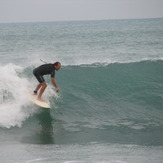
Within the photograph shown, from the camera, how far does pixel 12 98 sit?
10.6 metres

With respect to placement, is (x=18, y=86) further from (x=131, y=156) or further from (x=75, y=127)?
(x=131, y=156)

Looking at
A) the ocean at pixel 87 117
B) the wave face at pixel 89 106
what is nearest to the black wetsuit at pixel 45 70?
the ocean at pixel 87 117

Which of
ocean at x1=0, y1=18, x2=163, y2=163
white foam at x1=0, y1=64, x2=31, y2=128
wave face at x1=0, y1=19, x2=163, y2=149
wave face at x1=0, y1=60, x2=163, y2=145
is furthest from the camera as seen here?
white foam at x1=0, y1=64, x2=31, y2=128

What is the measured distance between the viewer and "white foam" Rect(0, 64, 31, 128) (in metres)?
9.58

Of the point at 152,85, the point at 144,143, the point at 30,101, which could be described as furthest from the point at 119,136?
the point at 152,85

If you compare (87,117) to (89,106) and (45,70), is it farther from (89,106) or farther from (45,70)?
(45,70)

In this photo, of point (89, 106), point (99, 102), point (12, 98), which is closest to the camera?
point (12, 98)

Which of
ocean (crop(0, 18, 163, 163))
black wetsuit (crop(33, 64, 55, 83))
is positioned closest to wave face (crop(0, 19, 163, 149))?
ocean (crop(0, 18, 163, 163))

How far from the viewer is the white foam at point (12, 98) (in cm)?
958

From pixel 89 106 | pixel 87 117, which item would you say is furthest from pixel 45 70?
pixel 89 106

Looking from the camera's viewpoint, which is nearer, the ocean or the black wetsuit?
the ocean

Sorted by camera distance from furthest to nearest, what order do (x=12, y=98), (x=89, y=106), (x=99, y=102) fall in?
(x=99, y=102), (x=89, y=106), (x=12, y=98)

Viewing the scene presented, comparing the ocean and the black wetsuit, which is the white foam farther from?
the black wetsuit

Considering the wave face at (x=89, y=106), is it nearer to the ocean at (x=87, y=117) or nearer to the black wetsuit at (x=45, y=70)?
the ocean at (x=87, y=117)
